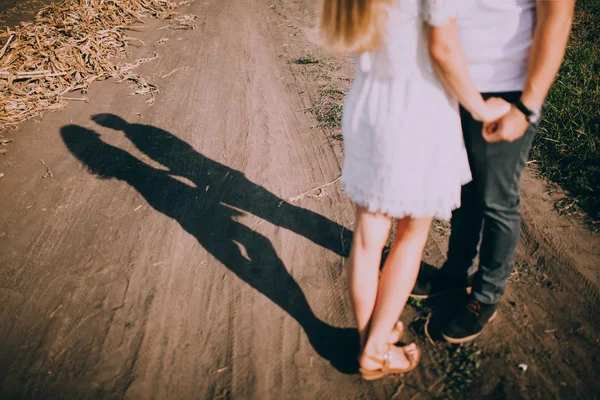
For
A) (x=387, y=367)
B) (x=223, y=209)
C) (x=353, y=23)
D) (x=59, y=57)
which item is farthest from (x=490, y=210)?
(x=59, y=57)

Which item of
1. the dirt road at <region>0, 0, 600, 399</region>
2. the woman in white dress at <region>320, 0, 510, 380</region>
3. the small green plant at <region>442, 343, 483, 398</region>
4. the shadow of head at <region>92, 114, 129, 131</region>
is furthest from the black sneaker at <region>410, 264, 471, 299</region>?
the shadow of head at <region>92, 114, 129, 131</region>

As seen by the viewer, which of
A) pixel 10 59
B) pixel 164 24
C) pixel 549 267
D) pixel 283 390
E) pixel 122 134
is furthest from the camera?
pixel 164 24

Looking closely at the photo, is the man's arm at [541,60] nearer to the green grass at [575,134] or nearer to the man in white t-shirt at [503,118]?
the man in white t-shirt at [503,118]

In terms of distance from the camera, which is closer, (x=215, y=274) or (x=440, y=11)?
(x=440, y=11)

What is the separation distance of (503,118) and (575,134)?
2.46 m

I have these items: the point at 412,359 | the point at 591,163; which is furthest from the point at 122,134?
the point at 591,163

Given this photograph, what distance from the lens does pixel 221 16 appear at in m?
7.15

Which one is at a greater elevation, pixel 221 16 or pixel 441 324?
pixel 221 16

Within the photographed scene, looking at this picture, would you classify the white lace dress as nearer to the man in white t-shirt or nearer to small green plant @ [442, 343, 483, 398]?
the man in white t-shirt

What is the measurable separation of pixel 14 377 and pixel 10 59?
4.97 meters

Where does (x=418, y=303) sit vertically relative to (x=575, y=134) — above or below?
below

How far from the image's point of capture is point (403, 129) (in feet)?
4.25

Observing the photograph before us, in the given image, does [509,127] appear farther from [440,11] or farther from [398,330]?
[398,330]

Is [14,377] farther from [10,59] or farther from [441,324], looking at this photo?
[10,59]
